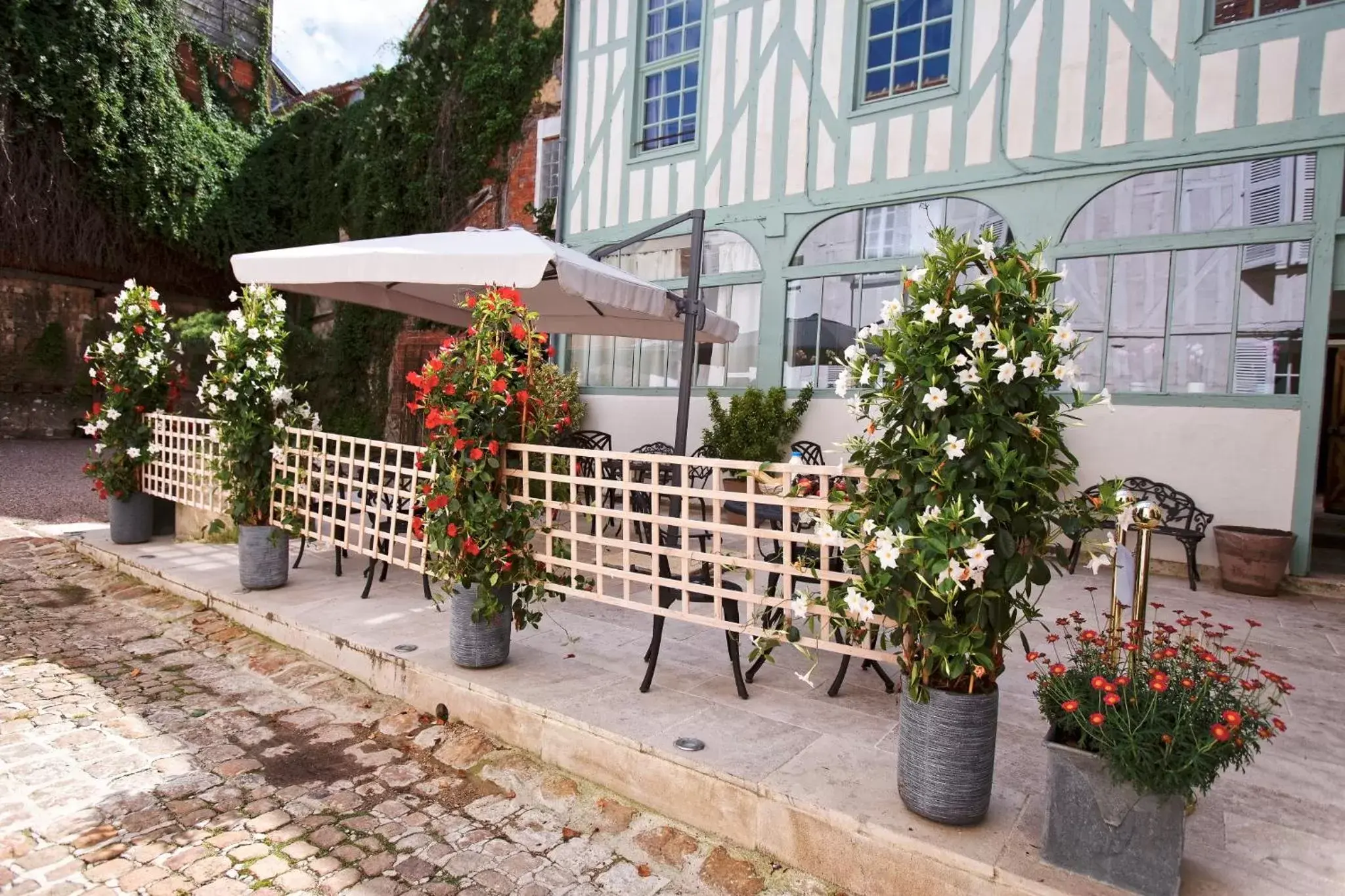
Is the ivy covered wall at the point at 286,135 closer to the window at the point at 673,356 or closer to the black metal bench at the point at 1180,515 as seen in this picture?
the window at the point at 673,356

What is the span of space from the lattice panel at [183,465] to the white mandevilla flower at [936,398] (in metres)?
4.60

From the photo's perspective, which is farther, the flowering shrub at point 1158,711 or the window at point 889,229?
the window at point 889,229

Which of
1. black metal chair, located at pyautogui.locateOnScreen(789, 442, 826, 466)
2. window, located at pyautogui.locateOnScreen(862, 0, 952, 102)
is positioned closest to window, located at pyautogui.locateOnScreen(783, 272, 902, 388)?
black metal chair, located at pyautogui.locateOnScreen(789, 442, 826, 466)

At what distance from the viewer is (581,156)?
921cm

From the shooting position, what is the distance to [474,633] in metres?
3.17

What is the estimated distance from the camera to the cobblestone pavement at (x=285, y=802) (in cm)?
211

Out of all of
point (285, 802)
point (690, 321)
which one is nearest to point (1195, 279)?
point (690, 321)

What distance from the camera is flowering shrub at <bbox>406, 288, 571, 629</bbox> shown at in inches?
120

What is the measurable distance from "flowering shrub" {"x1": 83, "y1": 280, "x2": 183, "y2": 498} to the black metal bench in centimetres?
676

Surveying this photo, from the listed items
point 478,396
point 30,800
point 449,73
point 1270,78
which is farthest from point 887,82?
point 30,800

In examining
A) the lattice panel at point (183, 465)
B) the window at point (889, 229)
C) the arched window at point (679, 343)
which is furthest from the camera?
the arched window at point (679, 343)

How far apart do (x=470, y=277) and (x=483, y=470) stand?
94 centimetres

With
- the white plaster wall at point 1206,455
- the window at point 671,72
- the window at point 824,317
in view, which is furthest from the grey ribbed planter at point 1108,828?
the window at point 671,72

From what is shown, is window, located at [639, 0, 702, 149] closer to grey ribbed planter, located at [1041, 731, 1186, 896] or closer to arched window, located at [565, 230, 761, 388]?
arched window, located at [565, 230, 761, 388]
